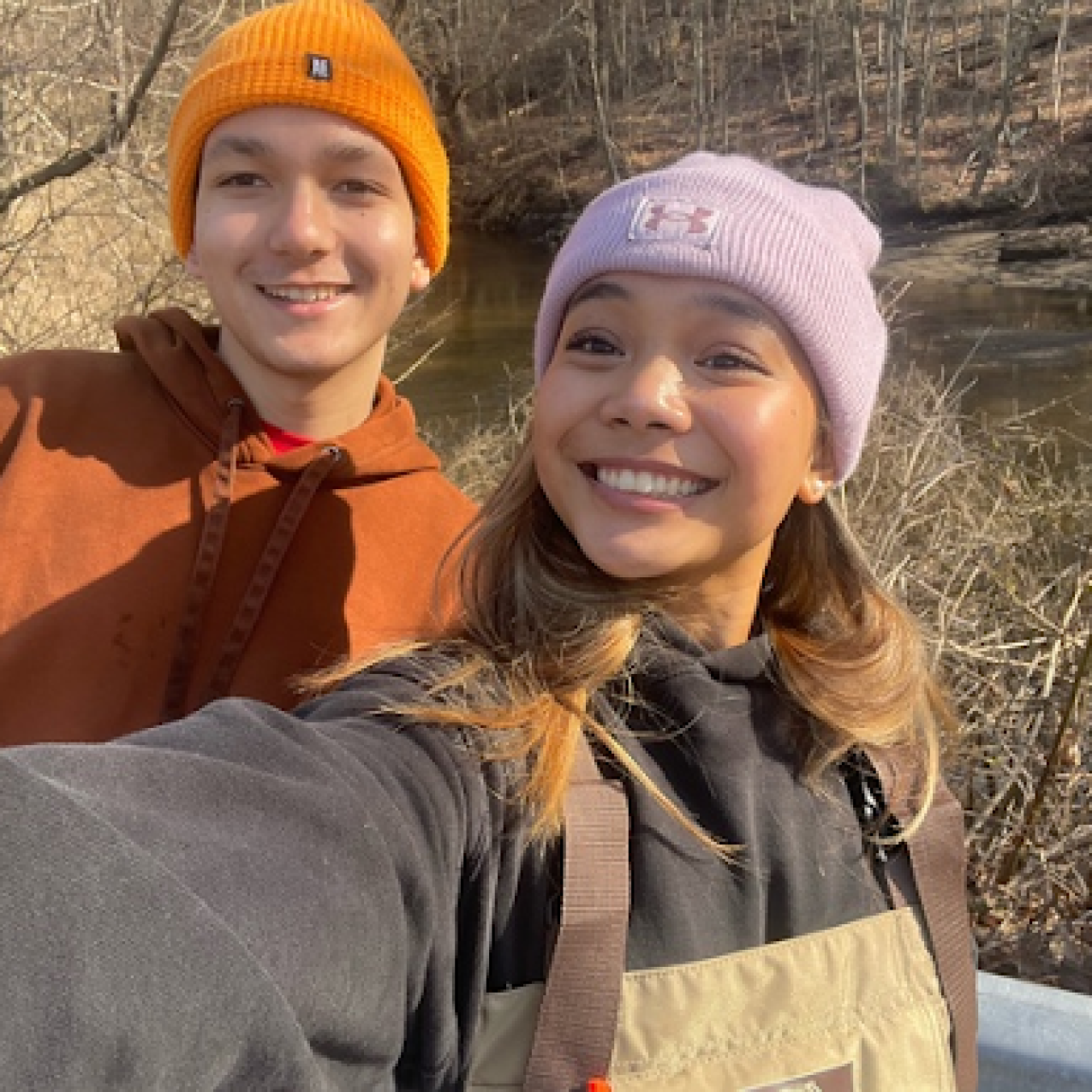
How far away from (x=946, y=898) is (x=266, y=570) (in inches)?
43.7

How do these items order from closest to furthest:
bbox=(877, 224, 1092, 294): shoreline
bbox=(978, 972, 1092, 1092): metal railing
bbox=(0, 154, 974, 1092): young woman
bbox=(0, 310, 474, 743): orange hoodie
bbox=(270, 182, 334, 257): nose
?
bbox=(0, 154, 974, 1092): young woman → bbox=(978, 972, 1092, 1092): metal railing → bbox=(0, 310, 474, 743): orange hoodie → bbox=(270, 182, 334, 257): nose → bbox=(877, 224, 1092, 294): shoreline

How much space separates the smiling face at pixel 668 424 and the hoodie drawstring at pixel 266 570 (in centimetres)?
62

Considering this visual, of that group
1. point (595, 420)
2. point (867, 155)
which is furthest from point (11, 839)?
point (867, 155)

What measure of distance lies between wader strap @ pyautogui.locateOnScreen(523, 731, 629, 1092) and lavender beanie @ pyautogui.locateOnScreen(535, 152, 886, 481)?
0.67 meters

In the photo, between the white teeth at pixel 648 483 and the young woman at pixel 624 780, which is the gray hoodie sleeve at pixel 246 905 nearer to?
the young woman at pixel 624 780

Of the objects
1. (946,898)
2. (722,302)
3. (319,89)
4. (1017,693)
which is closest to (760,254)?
(722,302)

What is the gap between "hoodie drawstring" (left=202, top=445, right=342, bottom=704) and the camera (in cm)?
189

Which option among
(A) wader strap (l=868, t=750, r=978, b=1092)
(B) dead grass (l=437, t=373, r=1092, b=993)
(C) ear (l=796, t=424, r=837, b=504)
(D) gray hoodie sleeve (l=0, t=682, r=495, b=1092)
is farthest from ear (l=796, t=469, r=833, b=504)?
(B) dead grass (l=437, t=373, r=1092, b=993)

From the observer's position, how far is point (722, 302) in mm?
1483

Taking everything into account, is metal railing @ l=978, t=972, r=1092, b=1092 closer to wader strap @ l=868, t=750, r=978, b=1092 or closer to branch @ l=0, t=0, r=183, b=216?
wader strap @ l=868, t=750, r=978, b=1092

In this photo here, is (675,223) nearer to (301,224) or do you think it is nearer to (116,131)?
(301,224)

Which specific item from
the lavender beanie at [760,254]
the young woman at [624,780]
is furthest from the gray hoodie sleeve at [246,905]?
the lavender beanie at [760,254]

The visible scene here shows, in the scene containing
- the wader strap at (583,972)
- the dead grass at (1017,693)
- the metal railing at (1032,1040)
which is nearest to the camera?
the wader strap at (583,972)

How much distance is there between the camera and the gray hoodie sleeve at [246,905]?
0.73m
